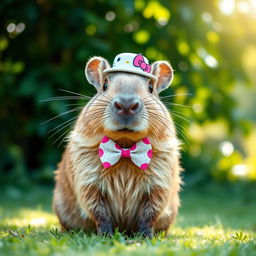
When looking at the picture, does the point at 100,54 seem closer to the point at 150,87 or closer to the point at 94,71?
the point at 94,71

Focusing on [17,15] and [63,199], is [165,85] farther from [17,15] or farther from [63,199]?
[17,15]

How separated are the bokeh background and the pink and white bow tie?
3.52 m

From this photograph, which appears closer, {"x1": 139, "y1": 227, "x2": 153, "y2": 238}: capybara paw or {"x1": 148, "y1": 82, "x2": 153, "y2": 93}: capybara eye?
{"x1": 139, "y1": 227, "x2": 153, "y2": 238}: capybara paw

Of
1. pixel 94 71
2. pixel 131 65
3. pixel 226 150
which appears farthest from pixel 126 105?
pixel 226 150

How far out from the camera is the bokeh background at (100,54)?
7.26 m

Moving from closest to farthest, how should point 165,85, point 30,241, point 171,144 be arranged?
point 30,241 < point 171,144 < point 165,85

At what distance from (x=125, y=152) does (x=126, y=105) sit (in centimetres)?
40

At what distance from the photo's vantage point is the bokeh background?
726cm

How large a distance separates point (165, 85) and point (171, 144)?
54cm

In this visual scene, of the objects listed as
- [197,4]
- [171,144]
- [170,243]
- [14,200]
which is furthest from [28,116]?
[170,243]

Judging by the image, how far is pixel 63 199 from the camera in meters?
3.96

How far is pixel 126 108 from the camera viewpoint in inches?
121

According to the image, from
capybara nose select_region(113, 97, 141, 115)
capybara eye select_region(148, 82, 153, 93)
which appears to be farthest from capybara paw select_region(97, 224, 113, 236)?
capybara eye select_region(148, 82, 153, 93)

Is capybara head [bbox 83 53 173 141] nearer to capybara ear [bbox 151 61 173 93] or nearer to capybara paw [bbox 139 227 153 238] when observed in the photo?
capybara ear [bbox 151 61 173 93]
